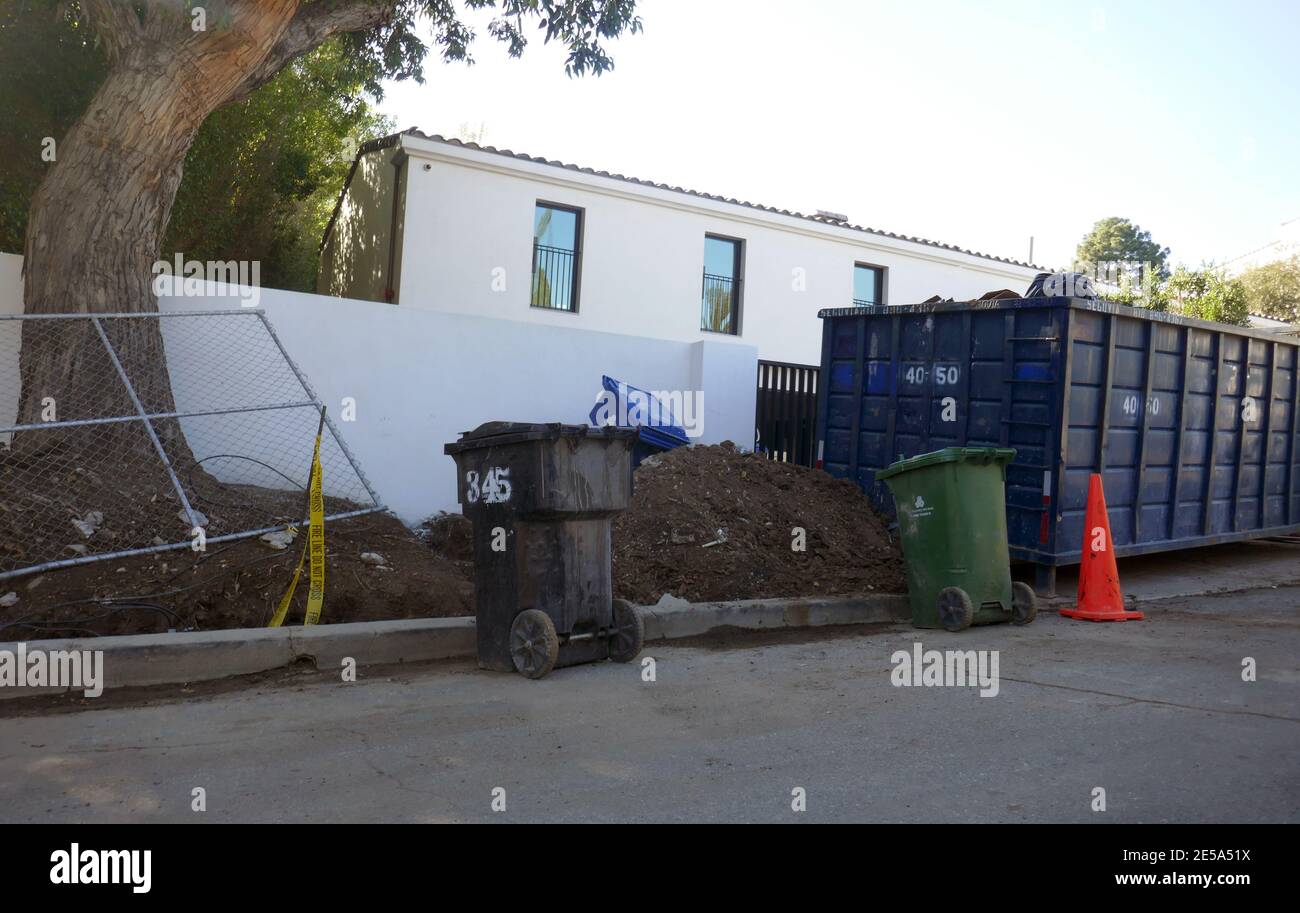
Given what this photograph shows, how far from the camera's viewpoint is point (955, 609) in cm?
776

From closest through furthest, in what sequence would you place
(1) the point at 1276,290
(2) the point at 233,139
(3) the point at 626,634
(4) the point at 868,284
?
1. (3) the point at 626,634
2. (2) the point at 233,139
3. (4) the point at 868,284
4. (1) the point at 1276,290

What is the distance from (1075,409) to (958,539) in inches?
84.2

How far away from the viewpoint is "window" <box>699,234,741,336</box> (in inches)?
730

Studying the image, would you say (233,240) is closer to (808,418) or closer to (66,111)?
(66,111)

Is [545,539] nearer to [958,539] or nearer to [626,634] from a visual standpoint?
[626,634]

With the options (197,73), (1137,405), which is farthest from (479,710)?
(1137,405)

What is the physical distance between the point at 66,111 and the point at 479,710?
995cm

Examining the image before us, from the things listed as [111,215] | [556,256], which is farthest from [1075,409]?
[556,256]

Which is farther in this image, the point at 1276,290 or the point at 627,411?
the point at 1276,290

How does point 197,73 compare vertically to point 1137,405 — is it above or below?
above

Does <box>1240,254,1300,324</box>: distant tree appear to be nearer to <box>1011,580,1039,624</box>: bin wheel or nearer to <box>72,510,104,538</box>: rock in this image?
<box>1011,580,1039,624</box>: bin wheel

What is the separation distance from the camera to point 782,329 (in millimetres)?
19266

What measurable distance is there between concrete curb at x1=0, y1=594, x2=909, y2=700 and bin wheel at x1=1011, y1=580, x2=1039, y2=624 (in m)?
1.98

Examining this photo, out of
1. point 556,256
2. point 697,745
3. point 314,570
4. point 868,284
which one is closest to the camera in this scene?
point 697,745
